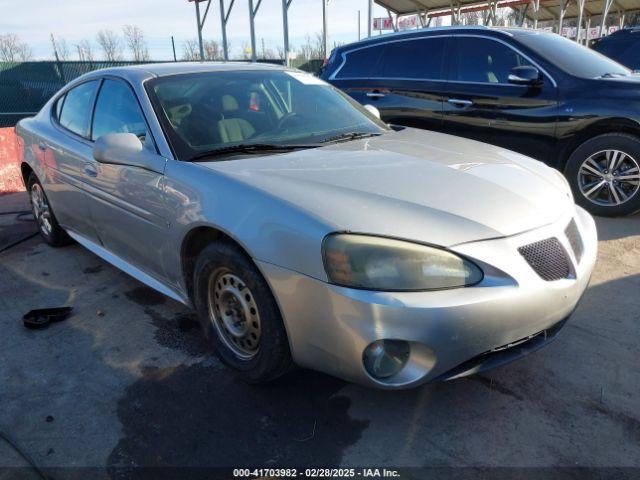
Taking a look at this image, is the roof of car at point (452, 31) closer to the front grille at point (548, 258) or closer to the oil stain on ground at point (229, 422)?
the front grille at point (548, 258)

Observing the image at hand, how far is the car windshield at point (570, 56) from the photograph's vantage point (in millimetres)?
4918

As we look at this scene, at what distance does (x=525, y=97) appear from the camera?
4.98 metres

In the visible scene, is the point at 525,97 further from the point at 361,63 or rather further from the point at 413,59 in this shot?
the point at 361,63

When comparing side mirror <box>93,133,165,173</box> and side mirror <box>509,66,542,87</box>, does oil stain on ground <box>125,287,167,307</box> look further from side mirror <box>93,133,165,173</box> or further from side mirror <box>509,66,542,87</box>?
side mirror <box>509,66,542,87</box>

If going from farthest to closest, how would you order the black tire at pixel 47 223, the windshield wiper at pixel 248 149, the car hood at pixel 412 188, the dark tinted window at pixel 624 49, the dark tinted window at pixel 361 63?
the dark tinted window at pixel 624 49
the dark tinted window at pixel 361 63
the black tire at pixel 47 223
the windshield wiper at pixel 248 149
the car hood at pixel 412 188

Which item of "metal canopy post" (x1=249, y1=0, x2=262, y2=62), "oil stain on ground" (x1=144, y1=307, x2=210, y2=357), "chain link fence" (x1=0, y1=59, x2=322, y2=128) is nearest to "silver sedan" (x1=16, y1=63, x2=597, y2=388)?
"oil stain on ground" (x1=144, y1=307, x2=210, y2=357)

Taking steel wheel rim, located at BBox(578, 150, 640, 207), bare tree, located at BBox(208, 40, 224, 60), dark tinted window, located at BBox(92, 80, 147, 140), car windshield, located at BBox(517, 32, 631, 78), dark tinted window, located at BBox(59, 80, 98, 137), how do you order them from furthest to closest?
bare tree, located at BBox(208, 40, 224, 60) < car windshield, located at BBox(517, 32, 631, 78) < steel wheel rim, located at BBox(578, 150, 640, 207) < dark tinted window, located at BBox(59, 80, 98, 137) < dark tinted window, located at BBox(92, 80, 147, 140)

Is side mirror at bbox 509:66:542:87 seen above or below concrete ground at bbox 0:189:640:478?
above

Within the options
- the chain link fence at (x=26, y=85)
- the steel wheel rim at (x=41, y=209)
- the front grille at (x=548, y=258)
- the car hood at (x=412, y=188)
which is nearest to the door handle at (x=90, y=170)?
the car hood at (x=412, y=188)

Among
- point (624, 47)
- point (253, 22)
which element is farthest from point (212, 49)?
point (624, 47)

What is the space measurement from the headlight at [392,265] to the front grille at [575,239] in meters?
0.68

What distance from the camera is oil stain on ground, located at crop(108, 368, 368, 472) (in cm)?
210

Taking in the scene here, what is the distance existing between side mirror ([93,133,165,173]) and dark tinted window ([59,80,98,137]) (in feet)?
3.07

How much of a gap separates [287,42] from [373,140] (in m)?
16.6
